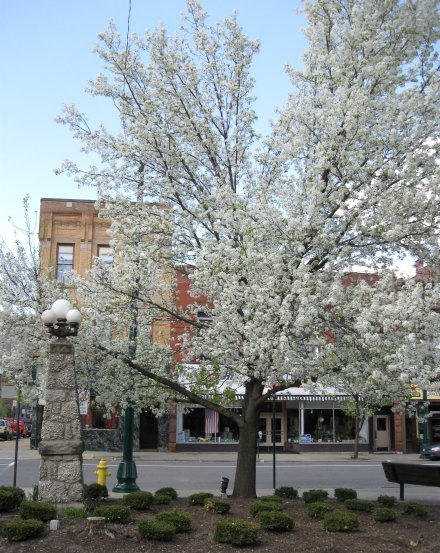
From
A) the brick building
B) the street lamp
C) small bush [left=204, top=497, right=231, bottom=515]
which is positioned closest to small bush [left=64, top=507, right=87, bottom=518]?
small bush [left=204, top=497, right=231, bottom=515]

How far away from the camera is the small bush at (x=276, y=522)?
29.7ft

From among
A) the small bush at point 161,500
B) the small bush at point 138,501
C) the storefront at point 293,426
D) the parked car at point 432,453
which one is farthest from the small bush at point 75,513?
the storefront at point 293,426

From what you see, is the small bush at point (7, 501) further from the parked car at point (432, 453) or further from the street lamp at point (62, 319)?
the parked car at point (432, 453)

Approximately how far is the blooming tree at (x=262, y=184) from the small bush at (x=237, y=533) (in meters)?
2.40

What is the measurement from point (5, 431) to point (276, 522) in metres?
40.5

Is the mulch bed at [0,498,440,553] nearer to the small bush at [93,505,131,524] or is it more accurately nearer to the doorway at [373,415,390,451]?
the small bush at [93,505,131,524]

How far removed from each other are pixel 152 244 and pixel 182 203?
1.05 m

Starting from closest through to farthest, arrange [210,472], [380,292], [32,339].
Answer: [380,292]
[32,339]
[210,472]

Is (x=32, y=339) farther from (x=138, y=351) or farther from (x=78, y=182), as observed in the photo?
(x=78, y=182)

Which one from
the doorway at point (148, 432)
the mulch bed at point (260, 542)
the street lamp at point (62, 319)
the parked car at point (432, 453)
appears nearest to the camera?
the mulch bed at point (260, 542)

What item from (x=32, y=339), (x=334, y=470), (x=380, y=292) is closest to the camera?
(x=380, y=292)

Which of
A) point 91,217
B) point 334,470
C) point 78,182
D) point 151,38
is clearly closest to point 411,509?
point 78,182

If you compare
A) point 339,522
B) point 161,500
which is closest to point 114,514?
point 161,500

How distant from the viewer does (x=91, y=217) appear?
34.2 metres
